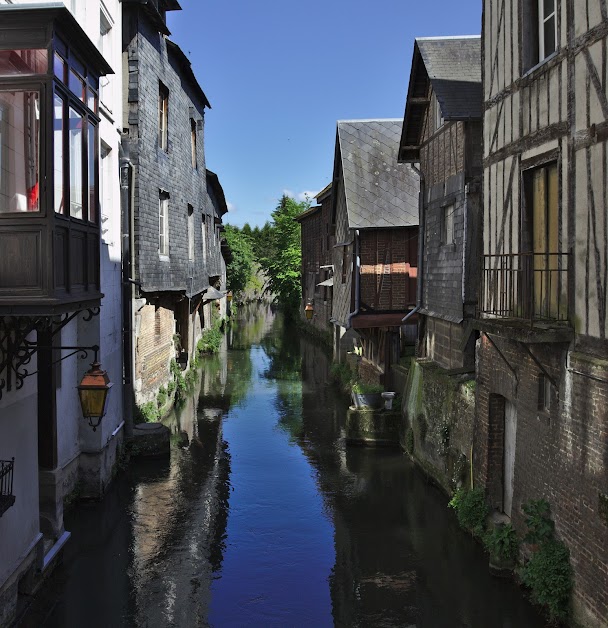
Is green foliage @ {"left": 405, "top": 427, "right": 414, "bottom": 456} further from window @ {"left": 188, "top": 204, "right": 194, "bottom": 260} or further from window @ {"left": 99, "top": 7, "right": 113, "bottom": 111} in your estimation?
window @ {"left": 188, "top": 204, "right": 194, "bottom": 260}

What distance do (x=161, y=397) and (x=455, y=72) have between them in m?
11.4

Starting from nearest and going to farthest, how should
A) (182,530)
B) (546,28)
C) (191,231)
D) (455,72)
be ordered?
(546,28)
(182,530)
(455,72)
(191,231)

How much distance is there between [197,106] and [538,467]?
18325mm

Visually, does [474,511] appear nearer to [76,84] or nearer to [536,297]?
[536,297]

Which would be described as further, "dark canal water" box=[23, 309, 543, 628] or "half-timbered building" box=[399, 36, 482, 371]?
→ "half-timbered building" box=[399, 36, 482, 371]

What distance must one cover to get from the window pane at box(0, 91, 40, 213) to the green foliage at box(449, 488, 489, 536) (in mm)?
7570

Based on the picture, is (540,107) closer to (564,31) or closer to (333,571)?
(564,31)

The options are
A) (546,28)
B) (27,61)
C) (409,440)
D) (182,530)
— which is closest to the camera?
(27,61)

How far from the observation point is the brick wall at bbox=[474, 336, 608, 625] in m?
7.33

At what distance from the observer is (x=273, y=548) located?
10945 mm

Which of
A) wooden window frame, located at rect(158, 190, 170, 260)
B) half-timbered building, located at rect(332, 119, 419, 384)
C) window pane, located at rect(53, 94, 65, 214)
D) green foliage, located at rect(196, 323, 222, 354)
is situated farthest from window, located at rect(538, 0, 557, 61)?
green foliage, located at rect(196, 323, 222, 354)

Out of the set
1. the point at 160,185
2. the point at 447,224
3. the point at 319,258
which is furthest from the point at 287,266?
the point at 447,224

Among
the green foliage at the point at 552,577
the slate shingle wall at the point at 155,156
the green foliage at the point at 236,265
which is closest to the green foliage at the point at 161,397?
the slate shingle wall at the point at 155,156

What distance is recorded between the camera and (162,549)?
1074cm
